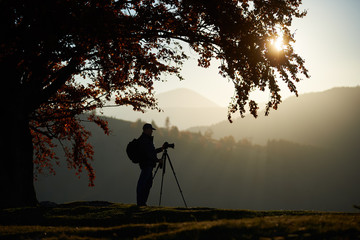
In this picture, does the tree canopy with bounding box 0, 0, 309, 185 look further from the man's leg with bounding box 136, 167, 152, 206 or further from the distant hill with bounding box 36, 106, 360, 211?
the distant hill with bounding box 36, 106, 360, 211

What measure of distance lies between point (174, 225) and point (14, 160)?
8.68 m

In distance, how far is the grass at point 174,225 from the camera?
18.8ft

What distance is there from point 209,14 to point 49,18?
523cm

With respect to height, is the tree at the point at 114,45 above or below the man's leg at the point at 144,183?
above

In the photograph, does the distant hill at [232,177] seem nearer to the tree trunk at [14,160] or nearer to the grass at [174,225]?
the tree trunk at [14,160]

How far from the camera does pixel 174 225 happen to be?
7293 mm

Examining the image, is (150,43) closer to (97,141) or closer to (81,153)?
(81,153)

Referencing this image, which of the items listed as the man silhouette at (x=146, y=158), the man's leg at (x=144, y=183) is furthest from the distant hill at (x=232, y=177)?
the man silhouette at (x=146, y=158)

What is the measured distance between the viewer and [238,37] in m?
12.1

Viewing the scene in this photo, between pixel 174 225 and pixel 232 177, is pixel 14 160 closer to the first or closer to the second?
pixel 174 225

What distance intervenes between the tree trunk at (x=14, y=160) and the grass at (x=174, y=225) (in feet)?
5.68

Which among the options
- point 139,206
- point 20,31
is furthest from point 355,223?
point 20,31

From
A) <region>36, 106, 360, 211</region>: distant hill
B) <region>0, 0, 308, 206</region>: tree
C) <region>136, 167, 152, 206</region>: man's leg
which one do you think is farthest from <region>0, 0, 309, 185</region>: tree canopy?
<region>36, 106, 360, 211</region>: distant hill

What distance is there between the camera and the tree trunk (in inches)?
502
